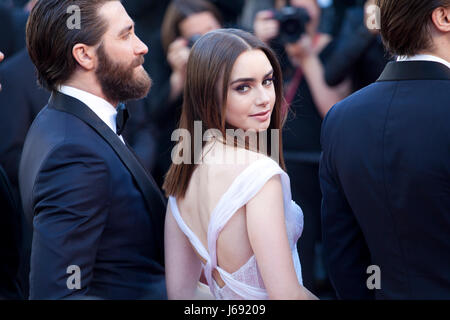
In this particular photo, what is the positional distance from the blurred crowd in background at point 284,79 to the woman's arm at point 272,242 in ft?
4.88

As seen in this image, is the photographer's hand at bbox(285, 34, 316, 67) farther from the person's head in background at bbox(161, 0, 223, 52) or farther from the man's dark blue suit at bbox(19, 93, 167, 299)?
the man's dark blue suit at bbox(19, 93, 167, 299)

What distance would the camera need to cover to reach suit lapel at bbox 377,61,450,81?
1.94 meters

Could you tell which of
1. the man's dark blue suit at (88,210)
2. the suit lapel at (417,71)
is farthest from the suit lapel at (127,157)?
the suit lapel at (417,71)

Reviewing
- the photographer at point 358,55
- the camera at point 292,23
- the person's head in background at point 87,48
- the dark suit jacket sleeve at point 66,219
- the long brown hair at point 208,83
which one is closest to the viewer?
the dark suit jacket sleeve at point 66,219

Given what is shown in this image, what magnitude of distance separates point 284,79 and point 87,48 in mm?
1843

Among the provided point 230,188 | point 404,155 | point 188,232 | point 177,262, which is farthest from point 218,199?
point 404,155

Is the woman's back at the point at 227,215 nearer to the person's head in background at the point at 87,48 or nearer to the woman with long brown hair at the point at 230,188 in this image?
the woman with long brown hair at the point at 230,188

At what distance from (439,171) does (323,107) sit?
1.95 metres

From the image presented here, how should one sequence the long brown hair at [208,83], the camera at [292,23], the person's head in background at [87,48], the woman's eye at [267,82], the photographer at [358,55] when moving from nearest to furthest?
1. the long brown hair at [208,83]
2. the woman's eye at [267,82]
3. the person's head in background at [87,48]
4. the photographer at [358,55]
5. the camera at [292,23]

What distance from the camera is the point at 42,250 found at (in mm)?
2004

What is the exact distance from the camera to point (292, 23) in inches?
153

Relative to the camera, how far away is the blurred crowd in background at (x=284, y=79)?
12.0 ft
